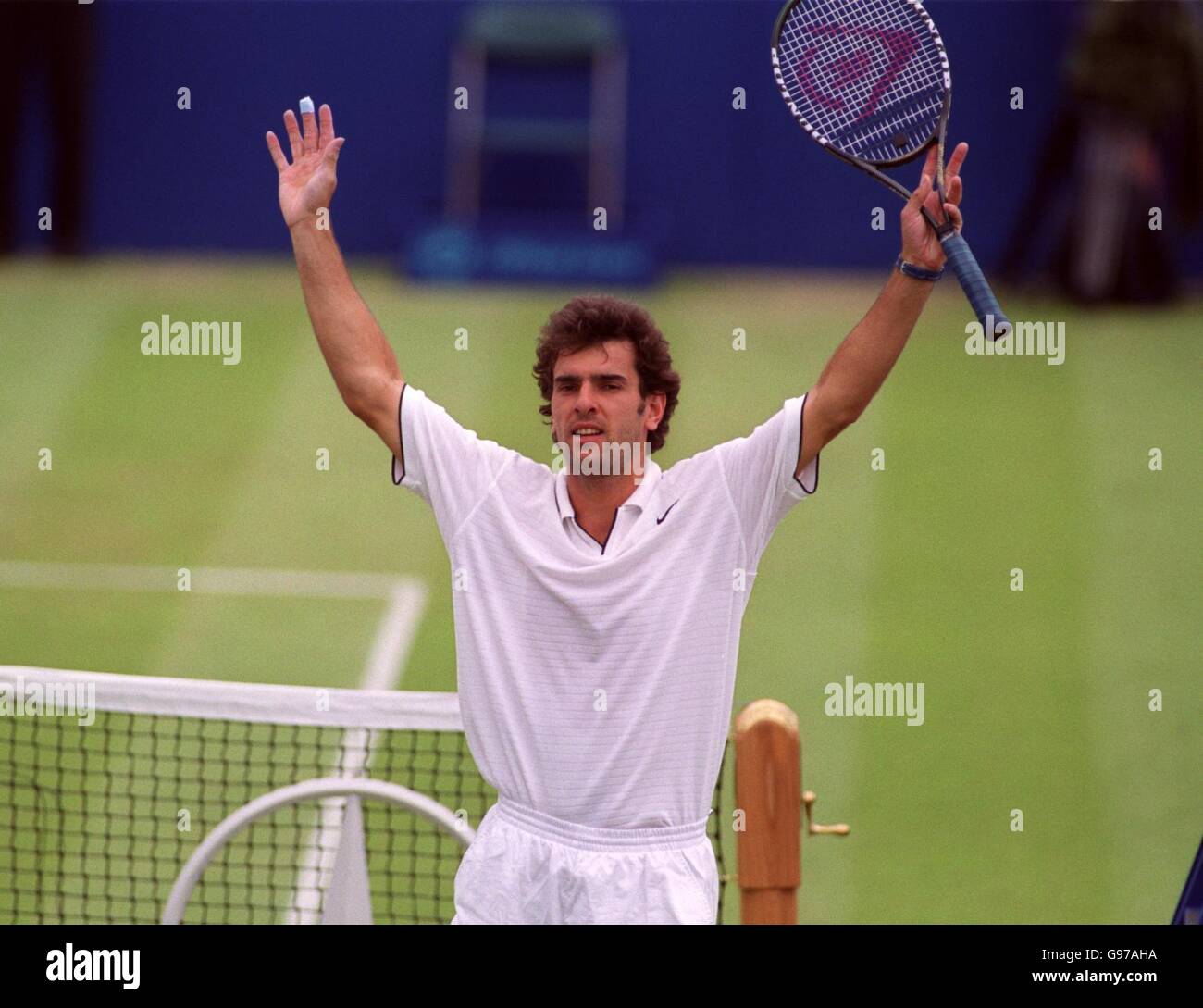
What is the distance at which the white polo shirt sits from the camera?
4.27 meters

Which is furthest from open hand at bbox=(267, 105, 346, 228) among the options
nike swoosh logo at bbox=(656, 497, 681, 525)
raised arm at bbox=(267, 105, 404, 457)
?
nike swoosh logo at bbox=(656, 497, 681, 525)

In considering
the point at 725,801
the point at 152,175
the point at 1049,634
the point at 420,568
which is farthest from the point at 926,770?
the point at 152,175

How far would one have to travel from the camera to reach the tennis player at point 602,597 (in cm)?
428

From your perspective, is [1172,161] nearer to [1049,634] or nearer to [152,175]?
[1049,634]

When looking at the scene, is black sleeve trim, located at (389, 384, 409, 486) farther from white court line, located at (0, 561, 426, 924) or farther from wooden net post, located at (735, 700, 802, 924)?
white court line, located at (0, 561, 426, 924)

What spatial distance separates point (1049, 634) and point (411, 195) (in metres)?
8.23

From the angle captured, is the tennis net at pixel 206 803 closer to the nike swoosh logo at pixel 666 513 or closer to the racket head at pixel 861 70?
the nike swoosh logo at pixel 666 513

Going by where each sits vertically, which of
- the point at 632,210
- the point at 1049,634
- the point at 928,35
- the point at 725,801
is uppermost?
the point at 632,210

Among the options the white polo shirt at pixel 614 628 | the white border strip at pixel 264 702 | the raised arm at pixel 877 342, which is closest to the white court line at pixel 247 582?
the white border strip at pixel 264 702

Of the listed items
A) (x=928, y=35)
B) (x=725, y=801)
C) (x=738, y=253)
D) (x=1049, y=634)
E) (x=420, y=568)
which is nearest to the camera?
(x=928, y=35)

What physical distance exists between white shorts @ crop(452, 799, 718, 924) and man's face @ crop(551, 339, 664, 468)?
2.94 ft

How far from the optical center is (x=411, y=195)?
54.2 ft
